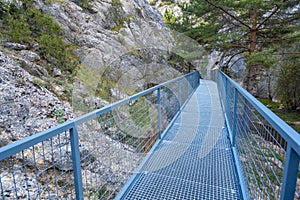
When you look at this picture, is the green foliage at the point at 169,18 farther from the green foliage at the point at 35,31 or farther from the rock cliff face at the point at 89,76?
the green foliage at the point at 35,31

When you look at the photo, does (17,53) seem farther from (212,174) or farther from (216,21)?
(216,21)

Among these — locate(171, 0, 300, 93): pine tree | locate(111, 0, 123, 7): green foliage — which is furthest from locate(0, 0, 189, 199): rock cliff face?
locate(171, 0, 300, 93): pine tree

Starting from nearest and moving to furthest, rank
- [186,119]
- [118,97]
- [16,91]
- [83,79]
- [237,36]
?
[16,91]
[186,119]
[83,79]
[118,97]
[237,36]

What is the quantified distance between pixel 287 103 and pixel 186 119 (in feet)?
25.5

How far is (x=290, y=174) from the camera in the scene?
2.46 ft

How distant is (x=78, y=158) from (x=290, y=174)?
3.65 ft

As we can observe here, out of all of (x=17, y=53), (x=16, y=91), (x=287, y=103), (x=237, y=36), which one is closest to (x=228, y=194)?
(x=16, y=91)

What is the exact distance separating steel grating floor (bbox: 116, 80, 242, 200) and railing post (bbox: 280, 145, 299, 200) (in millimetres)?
1077

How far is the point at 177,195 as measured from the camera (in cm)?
177

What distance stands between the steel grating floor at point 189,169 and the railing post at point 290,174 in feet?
3.53

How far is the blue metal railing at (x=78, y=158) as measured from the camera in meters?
1.08

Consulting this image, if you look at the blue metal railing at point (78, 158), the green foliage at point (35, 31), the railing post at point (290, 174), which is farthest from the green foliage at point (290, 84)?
the railing post at point (290, 174)

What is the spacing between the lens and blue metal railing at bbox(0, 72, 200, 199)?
108 centimetres

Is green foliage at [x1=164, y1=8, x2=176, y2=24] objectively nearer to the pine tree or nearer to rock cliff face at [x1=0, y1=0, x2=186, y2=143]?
rock cliff face at [x1=0, y1=0, x2=186, y2=143]
